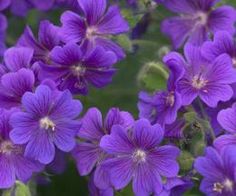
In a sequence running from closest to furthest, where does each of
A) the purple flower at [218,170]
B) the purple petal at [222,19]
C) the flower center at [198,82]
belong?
the purple flower at [218,170], the flower center at [198,82], the purple petal at [222,19]

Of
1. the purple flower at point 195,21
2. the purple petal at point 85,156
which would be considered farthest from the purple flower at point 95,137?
the purple flower at point 195,21

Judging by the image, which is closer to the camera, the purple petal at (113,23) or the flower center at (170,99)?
the flower center at (170,99)

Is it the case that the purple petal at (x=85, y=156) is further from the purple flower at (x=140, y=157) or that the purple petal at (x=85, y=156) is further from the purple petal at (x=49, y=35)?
the purple petal at (x=49, y=35)

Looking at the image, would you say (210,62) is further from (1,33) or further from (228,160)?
(1,33)

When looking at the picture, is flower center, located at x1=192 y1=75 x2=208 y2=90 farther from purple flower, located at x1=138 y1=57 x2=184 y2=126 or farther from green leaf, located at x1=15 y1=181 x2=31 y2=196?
green leaf, located at x1=15 y1=181 x2=31 y2=196

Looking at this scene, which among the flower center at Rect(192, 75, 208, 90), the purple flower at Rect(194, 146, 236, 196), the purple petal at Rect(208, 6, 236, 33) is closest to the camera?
the purple flower at Rect(194, 146, 236, 196)

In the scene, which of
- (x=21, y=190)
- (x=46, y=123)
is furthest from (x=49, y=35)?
(x=21, y=190)

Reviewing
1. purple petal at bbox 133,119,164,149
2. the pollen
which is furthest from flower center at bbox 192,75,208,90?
the pollen
